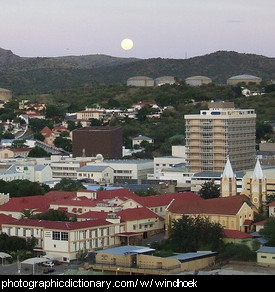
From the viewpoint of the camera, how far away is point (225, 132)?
193 ft

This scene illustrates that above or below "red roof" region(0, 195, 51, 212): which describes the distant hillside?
above

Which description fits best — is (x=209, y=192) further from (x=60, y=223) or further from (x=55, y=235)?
(x=55, y=235)

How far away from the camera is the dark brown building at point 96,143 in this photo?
2931 inches

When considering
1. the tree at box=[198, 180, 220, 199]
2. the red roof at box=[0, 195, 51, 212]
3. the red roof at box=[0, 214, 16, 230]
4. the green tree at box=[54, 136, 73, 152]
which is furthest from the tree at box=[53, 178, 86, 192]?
the green tree at box=[54, 136, 73, 152]

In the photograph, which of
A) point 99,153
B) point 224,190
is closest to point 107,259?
point 224,190

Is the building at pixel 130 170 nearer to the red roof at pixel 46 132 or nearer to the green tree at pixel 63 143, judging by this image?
the green tree at pixel 63 143

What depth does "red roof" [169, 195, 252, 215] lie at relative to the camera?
142ft

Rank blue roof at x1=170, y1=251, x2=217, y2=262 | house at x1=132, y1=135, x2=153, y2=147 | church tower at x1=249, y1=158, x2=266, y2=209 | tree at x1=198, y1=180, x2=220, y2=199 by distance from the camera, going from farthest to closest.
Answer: house at x1=132, y1=135, x2=153, y2=147, tree at x1=198, y1=180, x2=220, y2=199, church tower at x1=249, y1=158, x2=266, y2=209, blue roof at x1=170, y1=251, x2=217, y2=262

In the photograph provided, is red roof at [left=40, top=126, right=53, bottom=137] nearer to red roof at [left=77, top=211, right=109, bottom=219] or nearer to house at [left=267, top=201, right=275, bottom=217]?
red roof at [left=77, top=211, right=109, bottom=219]

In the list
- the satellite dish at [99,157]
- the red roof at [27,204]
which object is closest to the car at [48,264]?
the red roof at [27,204]

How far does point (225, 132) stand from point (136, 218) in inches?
641

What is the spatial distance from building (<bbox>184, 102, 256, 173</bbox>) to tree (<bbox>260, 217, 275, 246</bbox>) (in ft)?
59.5

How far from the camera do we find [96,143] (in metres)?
74.8

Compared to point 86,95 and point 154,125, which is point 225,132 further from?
point 86,95
